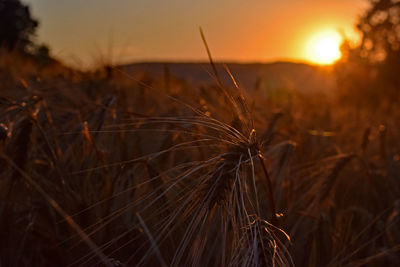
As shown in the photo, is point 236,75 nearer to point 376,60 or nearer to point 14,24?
point 376,60

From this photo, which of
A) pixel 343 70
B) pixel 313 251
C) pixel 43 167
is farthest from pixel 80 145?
pixel 343 70

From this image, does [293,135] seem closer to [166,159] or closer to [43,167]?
[166,159]

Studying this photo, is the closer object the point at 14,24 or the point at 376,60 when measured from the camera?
the point at 376,60

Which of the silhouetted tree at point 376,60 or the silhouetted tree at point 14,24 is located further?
the silhouetted tree at point 14,24

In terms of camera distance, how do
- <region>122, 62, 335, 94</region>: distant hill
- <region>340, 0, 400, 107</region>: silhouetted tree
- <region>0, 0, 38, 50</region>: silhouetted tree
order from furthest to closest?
<region>0, 0, 38, 50</region>: silhouetted tree
<region>340, 0, 400, 107</region>: silhouetted tree
<region>122, 62, 335, 94</region>: distant hill

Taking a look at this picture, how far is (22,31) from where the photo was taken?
15.9m

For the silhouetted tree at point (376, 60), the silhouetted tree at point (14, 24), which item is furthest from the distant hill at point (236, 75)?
the silhouetted tree at point (14, 24)

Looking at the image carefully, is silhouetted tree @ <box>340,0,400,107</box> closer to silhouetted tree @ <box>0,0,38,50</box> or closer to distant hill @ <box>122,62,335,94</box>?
distant hill @ <box>122,62,335,94</box>

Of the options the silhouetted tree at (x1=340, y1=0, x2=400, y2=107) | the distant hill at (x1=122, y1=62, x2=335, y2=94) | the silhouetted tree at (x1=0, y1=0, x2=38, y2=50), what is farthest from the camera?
the silhouetted tree at (x1=0, y1=0, x2=38, y2=50)

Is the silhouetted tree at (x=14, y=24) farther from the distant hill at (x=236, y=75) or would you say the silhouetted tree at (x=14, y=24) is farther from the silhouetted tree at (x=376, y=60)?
the silhouetted tree at (x=376, y=60)

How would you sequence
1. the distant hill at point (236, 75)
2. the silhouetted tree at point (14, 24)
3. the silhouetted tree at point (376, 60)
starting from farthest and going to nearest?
the silhouetted tree at point (14, 24)
the silhouetted tree at point (376, 60)
the distant hill at point (236, 75)

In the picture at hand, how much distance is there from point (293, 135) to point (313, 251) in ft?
4.39

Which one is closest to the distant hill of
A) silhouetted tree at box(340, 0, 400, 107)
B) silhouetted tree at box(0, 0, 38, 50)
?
silhouetted tree at box(340, 0, 400, 107)

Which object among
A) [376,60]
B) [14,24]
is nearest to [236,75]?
[376,60]
